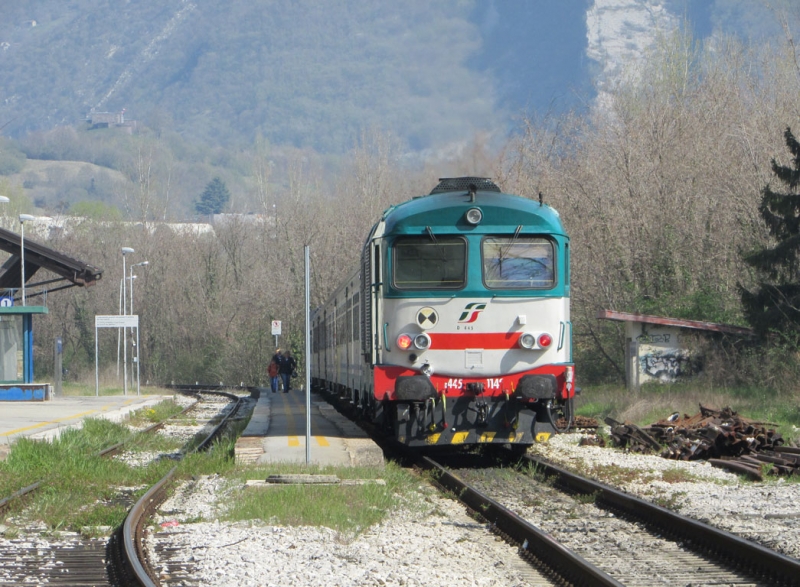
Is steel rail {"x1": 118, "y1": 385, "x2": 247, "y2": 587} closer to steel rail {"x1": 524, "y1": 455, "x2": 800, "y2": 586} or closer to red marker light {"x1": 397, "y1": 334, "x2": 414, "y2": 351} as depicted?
red marker light {"x1": 397, "y1": 334, "x2": 414, "y2": 351}

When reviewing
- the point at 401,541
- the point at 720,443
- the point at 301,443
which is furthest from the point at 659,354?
the point at 401,541

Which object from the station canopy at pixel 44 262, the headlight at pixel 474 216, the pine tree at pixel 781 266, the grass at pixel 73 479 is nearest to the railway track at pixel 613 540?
the headlight at pixel 474 216

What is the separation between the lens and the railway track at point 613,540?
7117 millimetres

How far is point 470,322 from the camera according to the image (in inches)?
513

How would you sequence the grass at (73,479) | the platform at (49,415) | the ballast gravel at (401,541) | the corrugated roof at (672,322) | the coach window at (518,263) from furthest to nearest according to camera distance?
the corrugated roof at (672,322)
the platform at (49,415)
the coach window at (518,263)
the grass at (73,479)
the ballast gravel at (401,541)

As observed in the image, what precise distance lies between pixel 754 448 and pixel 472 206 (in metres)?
4.85

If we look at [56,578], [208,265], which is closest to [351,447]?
[56,578]

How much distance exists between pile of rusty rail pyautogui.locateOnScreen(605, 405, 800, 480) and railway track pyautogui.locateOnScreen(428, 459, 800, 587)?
2.55 meters

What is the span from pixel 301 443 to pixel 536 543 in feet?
23.1

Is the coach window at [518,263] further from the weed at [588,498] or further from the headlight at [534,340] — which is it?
the weed at [588,498]

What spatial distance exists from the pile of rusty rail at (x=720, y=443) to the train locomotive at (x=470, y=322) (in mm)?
2016

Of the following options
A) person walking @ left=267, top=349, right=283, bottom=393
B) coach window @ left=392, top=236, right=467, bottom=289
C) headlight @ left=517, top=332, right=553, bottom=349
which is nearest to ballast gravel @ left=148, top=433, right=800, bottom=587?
headlight @ left=517, top=332, right=553, bottom=349

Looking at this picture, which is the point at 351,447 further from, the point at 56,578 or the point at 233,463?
the point at 56,578

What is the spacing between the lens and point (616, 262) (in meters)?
32.5
